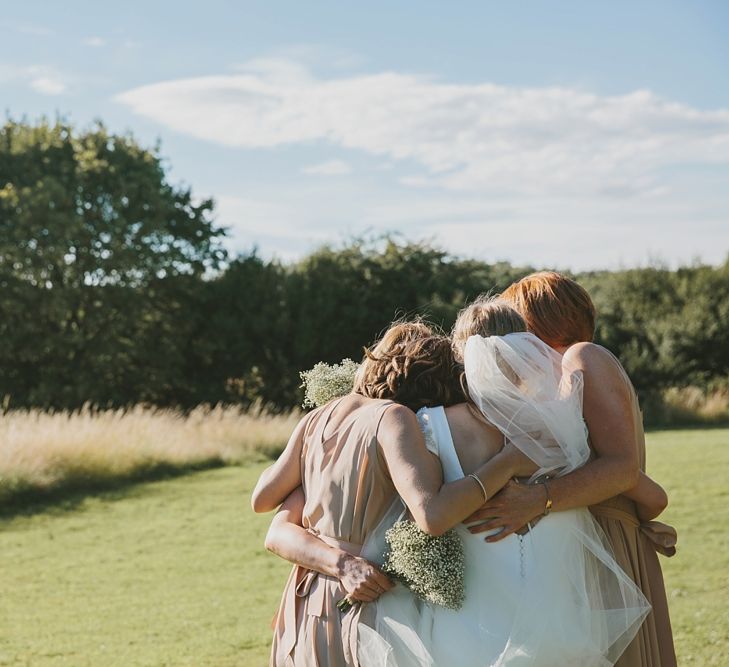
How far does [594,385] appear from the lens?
354 cm

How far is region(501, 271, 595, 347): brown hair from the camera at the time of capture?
3717 millimetres

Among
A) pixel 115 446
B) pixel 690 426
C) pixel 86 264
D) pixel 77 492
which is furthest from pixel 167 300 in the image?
pixel 690 426

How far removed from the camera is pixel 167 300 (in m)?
25.1

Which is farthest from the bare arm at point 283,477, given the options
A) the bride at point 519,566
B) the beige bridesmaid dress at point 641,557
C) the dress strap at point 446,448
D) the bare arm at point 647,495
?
the bare arm at point 647,495

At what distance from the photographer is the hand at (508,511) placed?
3.26 meters

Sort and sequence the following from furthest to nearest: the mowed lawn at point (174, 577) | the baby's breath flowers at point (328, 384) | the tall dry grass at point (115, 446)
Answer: the tall dry grass at point (115, 446)
the mowed lawn at point (174, 577)
the baby's breath flowers at point (328, 384)

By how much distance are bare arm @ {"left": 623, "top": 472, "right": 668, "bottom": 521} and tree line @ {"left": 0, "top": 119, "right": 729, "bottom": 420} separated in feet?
68.4

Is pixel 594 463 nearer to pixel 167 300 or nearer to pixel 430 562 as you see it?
pixel 430 562

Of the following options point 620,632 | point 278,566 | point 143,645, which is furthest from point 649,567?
point 278,566

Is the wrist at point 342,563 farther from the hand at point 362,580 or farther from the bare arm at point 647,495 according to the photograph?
the bare arm at point 647,495

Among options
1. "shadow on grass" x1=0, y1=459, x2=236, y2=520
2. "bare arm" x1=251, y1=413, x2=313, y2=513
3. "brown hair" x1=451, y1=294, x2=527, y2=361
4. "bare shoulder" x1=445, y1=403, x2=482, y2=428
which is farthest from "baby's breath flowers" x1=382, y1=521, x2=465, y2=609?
"shadow on grass" x1=0, y1=459, x2=236, y2=520

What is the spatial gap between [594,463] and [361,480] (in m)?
0.83

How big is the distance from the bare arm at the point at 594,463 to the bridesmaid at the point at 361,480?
0.33 feet

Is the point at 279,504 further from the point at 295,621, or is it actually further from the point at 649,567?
the point at 649,567
